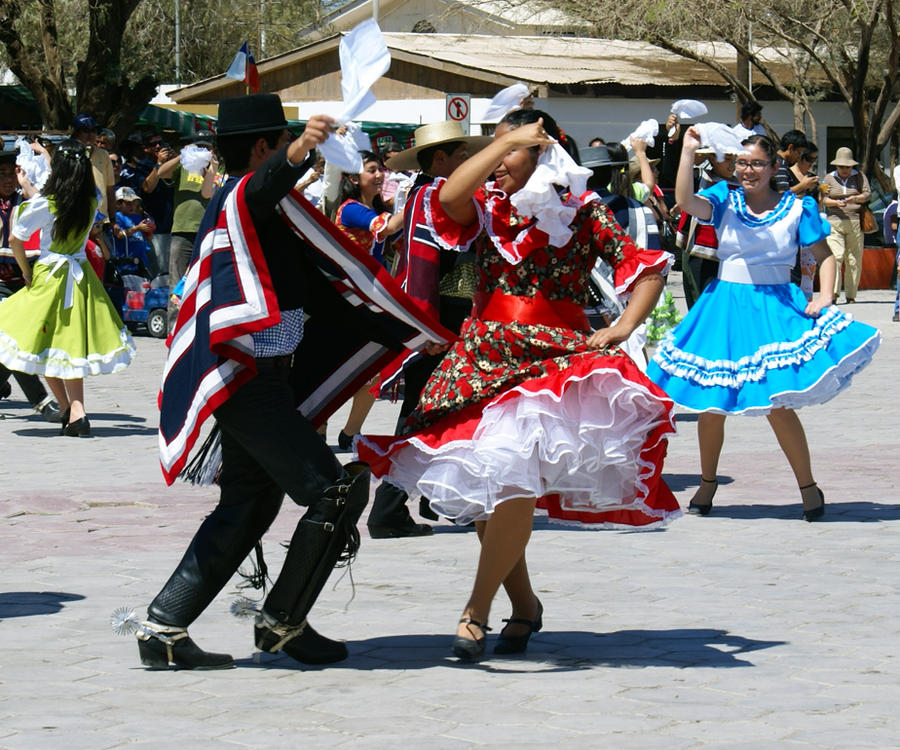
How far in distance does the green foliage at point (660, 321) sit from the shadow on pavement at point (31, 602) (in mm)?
5995

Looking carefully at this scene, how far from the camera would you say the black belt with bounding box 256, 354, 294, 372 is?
5.15 metres

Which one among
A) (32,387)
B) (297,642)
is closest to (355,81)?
(297,642)

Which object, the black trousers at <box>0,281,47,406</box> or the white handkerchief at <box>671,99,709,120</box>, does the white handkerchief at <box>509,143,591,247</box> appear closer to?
the white handkerchief at <box>671,99,709,120</box>

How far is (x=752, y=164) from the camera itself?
Answer: 8336mm

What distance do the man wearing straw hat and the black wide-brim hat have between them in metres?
2.00

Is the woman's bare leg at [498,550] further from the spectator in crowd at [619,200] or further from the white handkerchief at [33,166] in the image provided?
the white handkerchief at [33,166]

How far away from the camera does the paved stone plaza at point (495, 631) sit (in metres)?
4.57

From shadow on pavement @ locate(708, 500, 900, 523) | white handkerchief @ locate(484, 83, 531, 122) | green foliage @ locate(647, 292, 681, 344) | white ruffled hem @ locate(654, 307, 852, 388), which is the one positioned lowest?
shadow on pavement @ locate(708, 500, 900, 523)

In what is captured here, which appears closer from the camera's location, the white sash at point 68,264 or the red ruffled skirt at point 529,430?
the red ruffled skirt at point 529,430

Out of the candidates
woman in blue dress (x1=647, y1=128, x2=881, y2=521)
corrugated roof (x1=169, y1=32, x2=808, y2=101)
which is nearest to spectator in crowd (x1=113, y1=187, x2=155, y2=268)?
woman in blue dress (x1=647, y1=128, x2=881, y2=521)

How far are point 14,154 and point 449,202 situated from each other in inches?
339

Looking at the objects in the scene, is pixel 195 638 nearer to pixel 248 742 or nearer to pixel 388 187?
pixel 248 742

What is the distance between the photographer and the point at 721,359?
8.30 m

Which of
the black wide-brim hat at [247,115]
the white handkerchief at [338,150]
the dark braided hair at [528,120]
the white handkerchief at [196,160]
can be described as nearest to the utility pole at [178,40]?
the white handkerchief at [196,160]
